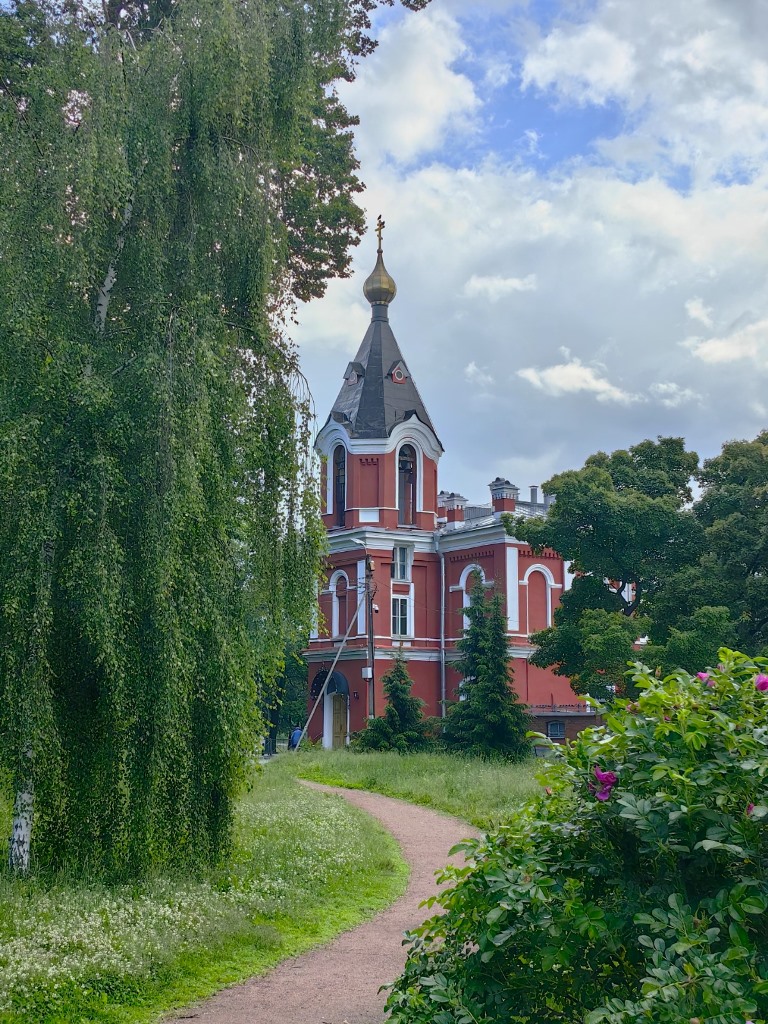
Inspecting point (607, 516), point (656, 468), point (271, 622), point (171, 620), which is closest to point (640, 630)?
point (607, 516)

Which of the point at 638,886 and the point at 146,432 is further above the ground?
the point at 146,432

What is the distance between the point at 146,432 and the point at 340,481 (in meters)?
29.4

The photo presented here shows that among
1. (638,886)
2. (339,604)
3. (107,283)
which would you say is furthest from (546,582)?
(638,886)

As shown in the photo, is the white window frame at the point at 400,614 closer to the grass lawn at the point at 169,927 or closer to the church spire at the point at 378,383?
the church spire at the point at 378,383

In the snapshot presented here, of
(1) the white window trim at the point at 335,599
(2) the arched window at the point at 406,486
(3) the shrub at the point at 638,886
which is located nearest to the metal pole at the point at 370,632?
(1) the white window trim at the point at 335,599

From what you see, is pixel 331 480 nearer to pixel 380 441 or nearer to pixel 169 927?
pixel 380 441

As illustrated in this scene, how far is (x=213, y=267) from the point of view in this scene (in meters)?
10.2

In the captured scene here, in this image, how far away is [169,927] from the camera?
26.0ft

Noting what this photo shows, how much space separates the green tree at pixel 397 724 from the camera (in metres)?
29.2

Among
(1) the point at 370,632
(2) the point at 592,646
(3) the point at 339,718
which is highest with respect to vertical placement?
(1) the point at 370,632

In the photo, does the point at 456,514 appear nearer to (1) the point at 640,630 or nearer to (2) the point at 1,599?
(1) the point at 640,630

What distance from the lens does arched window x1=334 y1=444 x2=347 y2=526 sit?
38156 mm

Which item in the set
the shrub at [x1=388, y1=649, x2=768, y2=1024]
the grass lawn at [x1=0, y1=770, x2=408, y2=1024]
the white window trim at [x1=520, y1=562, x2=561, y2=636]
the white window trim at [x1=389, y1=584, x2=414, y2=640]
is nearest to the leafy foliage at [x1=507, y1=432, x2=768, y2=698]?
the white window trim at [x1=520, y1=562, x2=561, y2=636]

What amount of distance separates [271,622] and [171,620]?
188cm
